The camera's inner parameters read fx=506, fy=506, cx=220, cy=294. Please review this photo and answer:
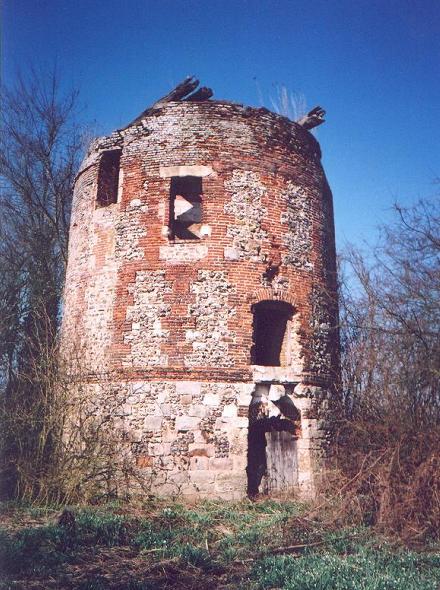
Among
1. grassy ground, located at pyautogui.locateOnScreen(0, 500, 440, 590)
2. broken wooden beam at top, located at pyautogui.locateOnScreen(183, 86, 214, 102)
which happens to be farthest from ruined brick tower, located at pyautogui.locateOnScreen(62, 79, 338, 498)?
grassy ground, located at pyautogui.locateOnScreen(0, 500, 440, 590)

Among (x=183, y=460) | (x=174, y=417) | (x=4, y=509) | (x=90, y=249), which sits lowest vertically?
(x=4, y=509)

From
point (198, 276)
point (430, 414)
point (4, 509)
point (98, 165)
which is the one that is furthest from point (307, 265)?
point (4, 509)

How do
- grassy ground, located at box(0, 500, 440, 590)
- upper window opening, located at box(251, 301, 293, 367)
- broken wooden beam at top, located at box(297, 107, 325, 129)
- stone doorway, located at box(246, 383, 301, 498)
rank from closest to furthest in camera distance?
grassy ground, located at box(0, 500, 440, 590), stone doorway, located at box(246, 383, 301, 498), upper window opening, located at box(251, 301, 293, 367), broken wooden beam at top, located at box(297, 107, 325, 129)

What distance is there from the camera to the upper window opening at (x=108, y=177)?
1242cm

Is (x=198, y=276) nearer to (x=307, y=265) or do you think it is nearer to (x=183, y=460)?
(x=307, y=265)

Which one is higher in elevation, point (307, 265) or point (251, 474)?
point (307, 265)

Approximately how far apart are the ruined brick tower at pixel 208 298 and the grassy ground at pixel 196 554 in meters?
1.78

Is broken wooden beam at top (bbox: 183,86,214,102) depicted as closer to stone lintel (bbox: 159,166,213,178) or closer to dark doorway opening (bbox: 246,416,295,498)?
stone lintel (bbox: 159,166,213,178)

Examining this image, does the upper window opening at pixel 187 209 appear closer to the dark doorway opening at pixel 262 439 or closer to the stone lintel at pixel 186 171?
the stone lintel at pixel 186 171

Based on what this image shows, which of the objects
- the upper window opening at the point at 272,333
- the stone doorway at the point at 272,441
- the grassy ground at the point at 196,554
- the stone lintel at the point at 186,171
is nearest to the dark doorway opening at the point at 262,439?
the stone doorway at the point at 272,441

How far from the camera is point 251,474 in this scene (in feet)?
34.0

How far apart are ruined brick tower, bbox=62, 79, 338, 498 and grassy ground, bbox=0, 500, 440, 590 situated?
1.78m

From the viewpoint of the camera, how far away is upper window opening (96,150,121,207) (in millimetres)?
12422

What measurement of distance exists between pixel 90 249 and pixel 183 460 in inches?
207
